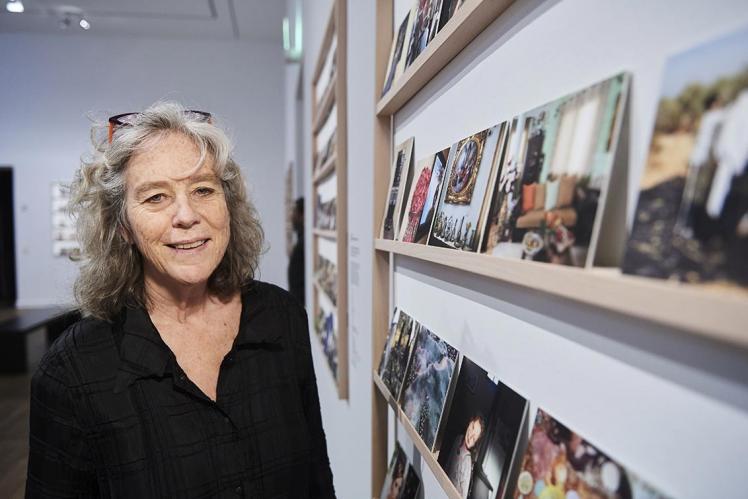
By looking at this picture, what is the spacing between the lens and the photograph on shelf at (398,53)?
3.41ft

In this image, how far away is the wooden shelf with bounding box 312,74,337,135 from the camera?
2.05 metres

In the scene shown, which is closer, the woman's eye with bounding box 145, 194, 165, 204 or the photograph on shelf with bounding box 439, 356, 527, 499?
the photograph on shelf with bounding box 439, 356, 527, 499

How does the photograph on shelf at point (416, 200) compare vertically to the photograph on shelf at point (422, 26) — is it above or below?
below

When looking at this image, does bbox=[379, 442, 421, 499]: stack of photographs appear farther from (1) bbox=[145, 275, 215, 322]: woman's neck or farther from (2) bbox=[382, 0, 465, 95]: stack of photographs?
(2) bbox=[382, 0, 465, 95]: stack of photographs

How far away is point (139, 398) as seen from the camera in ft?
3.43

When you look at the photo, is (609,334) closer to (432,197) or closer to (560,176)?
(560,176)

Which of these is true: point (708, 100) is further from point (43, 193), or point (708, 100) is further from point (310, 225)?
point (43, 193)

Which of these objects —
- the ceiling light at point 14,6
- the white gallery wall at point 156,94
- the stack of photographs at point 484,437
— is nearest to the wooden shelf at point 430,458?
the stack of photographs at point 484,437

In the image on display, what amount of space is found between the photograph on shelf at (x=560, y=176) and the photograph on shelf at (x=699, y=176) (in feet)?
0.18

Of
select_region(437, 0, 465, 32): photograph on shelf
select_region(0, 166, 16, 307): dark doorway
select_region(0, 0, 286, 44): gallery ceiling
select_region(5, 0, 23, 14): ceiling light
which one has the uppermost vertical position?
select_region(0, 0, 286, 44): gallery ceiling

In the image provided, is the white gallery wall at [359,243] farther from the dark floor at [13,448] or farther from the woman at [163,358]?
the dark floor at [13,448]

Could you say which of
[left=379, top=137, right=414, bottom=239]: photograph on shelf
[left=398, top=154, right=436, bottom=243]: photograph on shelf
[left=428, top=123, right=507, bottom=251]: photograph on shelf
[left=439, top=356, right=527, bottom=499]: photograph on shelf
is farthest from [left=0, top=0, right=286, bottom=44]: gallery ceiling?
[left=439, top=356, right=527, bottom=499]: photograph on shelf

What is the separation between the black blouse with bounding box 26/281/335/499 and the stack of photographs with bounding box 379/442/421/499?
0.71ft

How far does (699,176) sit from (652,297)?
87 millimetres
